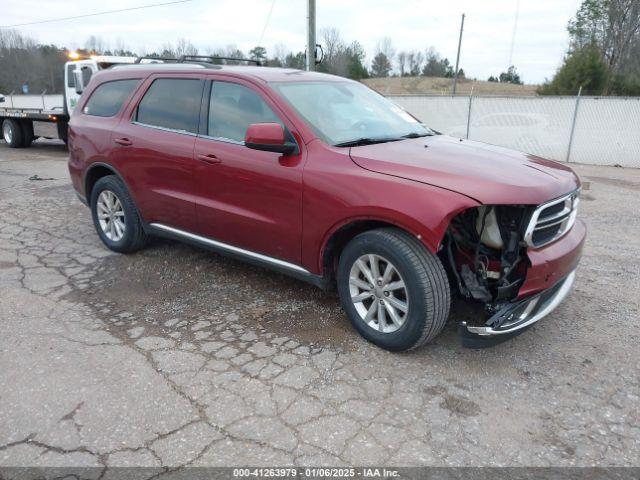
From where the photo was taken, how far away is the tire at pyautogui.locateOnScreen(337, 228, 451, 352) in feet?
9.92

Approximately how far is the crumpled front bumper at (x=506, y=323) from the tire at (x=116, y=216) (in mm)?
3397

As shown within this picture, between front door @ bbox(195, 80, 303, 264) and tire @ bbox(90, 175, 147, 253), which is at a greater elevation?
front door @ bbox(195, 80, 303, 264)

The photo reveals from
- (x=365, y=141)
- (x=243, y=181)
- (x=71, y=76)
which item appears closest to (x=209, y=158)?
(x=243, y=181)

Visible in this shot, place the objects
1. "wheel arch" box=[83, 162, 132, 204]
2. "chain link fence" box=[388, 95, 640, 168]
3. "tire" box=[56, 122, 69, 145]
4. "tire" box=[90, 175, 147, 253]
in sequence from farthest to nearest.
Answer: "tire" box=[56, 122, 69, 145] → "chain link fence" box=[388, 95, 640, 168] → "wheel arch" box=[83, 162, 132, 204] → "tire" box=[90, 175, 147, 253]

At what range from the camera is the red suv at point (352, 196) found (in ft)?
9.84

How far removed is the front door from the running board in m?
0.04

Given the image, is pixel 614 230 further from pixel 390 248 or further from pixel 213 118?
pixel 213 118

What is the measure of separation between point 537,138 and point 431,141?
12073 mm

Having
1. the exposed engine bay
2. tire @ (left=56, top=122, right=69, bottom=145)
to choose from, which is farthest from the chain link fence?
the exposed engine bay

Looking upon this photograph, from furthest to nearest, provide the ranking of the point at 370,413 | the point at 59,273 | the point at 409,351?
the point at 59,273, the point at 409,351, the point at 370,413

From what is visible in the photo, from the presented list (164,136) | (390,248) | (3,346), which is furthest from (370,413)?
(164,136)

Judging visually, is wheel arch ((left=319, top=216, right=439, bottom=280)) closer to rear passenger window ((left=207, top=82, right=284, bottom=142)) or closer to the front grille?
the front grille

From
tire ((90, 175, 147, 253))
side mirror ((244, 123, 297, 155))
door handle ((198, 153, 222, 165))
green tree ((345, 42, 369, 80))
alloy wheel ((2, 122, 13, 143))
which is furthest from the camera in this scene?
green tree ((345, 42, 369, 80))

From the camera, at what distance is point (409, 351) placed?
3361 mm
